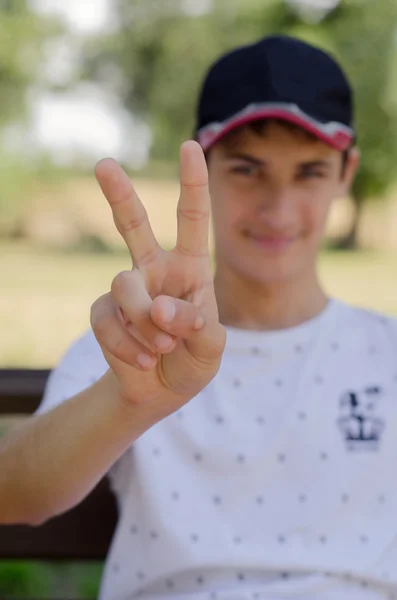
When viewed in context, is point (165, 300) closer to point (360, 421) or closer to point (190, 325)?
point (190, 325)

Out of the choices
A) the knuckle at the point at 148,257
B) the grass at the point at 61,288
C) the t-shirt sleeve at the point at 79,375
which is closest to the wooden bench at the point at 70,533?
the t-shirt sleeve at the point at 79,375

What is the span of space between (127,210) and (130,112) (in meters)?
13.4

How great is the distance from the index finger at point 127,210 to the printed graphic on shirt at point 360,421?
0.59 meters

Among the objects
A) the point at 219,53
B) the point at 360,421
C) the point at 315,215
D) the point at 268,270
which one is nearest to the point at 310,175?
the point at 315,215

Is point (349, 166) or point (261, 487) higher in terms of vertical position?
point (349, 166)

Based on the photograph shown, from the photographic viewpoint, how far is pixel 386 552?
146cm

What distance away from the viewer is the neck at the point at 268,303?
1.65m

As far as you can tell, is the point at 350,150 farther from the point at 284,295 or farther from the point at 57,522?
the point at 57,522

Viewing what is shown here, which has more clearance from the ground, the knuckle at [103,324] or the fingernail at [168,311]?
the fingernail at [168,311]

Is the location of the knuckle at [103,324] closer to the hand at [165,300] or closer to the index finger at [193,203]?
the hand at [165,300]

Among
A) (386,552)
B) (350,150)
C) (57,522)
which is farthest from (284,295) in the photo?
(57,522)

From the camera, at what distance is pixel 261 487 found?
147cm

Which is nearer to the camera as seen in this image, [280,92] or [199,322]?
[199,322]

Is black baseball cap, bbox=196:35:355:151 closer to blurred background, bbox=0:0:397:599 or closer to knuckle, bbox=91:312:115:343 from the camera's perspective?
knuckle, bbox=91:312:115:343
